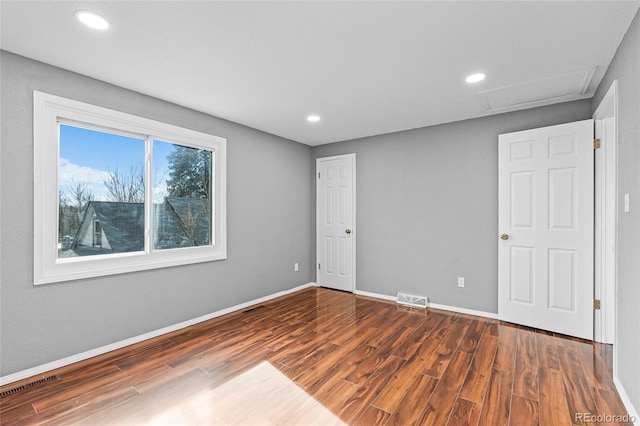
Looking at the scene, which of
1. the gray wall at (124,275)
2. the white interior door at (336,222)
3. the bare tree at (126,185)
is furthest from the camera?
the white interior door at (336,222)

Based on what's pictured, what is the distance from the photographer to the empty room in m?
1.87

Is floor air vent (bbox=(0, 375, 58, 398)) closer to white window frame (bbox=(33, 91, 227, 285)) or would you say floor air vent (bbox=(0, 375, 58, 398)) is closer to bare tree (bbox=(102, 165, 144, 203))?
white window frame (bbox=(33, 91, 227, 285))

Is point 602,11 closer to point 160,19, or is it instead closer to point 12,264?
point 160,19

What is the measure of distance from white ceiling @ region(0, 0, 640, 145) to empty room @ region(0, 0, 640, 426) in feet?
0.07

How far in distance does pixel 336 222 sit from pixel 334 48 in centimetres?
313

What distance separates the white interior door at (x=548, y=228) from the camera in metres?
2.93

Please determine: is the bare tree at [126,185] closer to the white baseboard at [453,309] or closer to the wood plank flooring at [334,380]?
the wood plank flooring at [334,380]

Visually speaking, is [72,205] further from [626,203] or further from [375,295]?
[626,203]

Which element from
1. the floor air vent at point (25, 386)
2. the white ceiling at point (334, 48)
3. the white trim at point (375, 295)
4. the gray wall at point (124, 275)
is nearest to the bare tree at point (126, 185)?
the gray wall at point (124, 275)

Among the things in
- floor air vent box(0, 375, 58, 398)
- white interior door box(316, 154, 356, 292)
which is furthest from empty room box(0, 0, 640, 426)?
white interior door box(316, 154, 356, 292)

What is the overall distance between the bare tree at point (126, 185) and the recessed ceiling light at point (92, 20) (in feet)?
4.52

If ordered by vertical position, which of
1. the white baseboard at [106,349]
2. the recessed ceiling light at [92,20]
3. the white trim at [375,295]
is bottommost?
the white trim at [375,295]

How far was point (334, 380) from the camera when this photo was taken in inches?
87.0

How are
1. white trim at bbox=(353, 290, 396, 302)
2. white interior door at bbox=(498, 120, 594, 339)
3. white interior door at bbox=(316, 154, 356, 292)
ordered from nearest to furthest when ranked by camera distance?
1. white interior door at bbox=(498, 120, 594, 339)
2. white trim at bbox=(353, 290, 396, 302)
3. white interior door at bbox=(316, 154, 356, 292)
